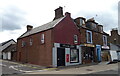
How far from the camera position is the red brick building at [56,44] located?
61.8ft

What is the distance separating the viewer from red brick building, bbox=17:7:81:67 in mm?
18844

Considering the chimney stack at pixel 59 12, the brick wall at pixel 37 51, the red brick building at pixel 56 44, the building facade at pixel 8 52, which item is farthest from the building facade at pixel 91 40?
the building facade at pixel 8 52

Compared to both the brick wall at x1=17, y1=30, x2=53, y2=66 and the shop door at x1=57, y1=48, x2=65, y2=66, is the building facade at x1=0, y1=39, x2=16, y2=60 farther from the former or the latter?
the shop door at x1=57, y1=48, x2=65, y2=66

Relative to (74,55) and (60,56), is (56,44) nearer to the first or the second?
(60,56)

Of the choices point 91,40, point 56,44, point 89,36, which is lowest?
point 56,44

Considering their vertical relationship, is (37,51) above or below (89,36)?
below

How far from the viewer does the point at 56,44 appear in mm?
18953

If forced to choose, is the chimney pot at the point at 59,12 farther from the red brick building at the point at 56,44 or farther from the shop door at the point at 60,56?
Result: the shop door at the point at 60,56

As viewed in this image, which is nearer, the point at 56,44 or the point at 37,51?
the point at 56,44

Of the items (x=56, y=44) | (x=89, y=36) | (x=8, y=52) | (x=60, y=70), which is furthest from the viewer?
(x=8, y=52)

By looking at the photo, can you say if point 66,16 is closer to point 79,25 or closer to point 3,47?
point 79,25

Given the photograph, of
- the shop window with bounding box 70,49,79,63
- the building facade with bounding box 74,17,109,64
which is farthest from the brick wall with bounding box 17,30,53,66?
the building facade with bounding box 74,17,109,64

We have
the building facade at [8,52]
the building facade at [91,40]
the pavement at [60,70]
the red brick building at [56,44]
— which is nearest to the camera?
the pavement at [60,70]

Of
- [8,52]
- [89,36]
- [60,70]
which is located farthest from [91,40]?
[8,52]
